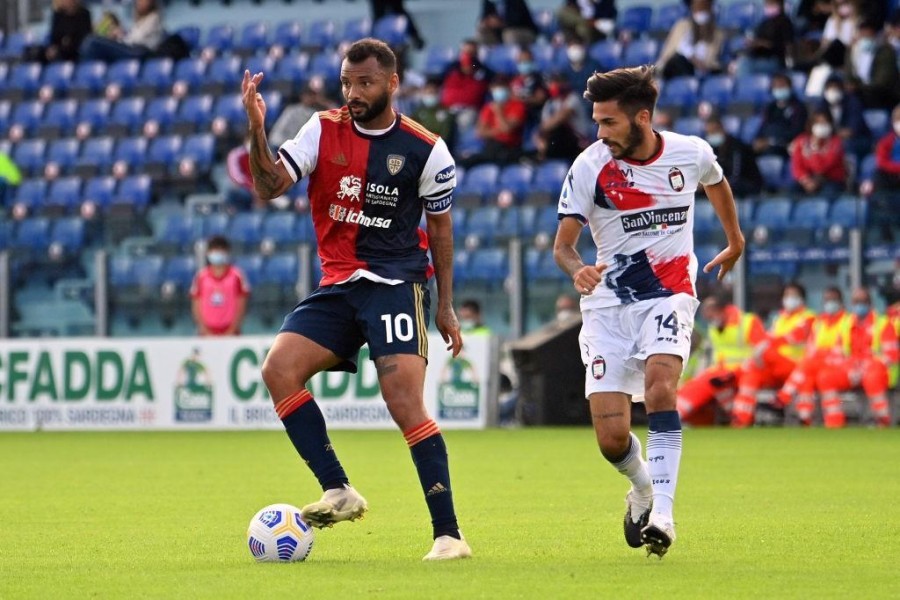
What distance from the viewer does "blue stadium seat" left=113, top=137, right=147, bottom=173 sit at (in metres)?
27.0

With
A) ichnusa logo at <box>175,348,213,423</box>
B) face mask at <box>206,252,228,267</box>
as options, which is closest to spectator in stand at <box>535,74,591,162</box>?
face mask at <box>206,252,228,267</box>

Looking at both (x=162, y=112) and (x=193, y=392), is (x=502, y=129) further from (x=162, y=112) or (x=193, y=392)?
(x=162, y=112)

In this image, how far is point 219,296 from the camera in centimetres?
2089

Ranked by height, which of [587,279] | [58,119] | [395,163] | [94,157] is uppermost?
[58,119]

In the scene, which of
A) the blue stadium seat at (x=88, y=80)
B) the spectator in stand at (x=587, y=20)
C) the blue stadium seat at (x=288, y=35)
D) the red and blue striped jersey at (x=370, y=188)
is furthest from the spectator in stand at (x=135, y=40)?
the red and blue striped jersey at (x=370, y=188)

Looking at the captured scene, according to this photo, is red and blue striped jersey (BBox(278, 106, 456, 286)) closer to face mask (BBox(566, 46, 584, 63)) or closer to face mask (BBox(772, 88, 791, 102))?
face mask (BBox(772, 88, 791, 102))

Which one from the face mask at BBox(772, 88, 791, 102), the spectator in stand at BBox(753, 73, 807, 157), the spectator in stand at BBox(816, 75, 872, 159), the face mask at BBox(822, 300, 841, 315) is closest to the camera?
the face mask at BBox(822, 300, 841, 315)

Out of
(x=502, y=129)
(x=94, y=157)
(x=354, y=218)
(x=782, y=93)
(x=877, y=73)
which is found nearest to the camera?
(x=354, y=218)

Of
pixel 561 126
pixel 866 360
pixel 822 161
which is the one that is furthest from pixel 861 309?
pixel 561 126

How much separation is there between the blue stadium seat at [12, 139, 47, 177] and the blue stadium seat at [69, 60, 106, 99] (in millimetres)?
1507

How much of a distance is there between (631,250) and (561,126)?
15.0 meters

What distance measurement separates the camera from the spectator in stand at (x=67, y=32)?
98.3ft

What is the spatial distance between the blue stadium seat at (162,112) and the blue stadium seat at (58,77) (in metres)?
1.98

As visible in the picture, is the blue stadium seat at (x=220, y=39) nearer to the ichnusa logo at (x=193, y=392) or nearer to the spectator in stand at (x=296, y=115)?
the spectator in stand at (x=296, y=115)
